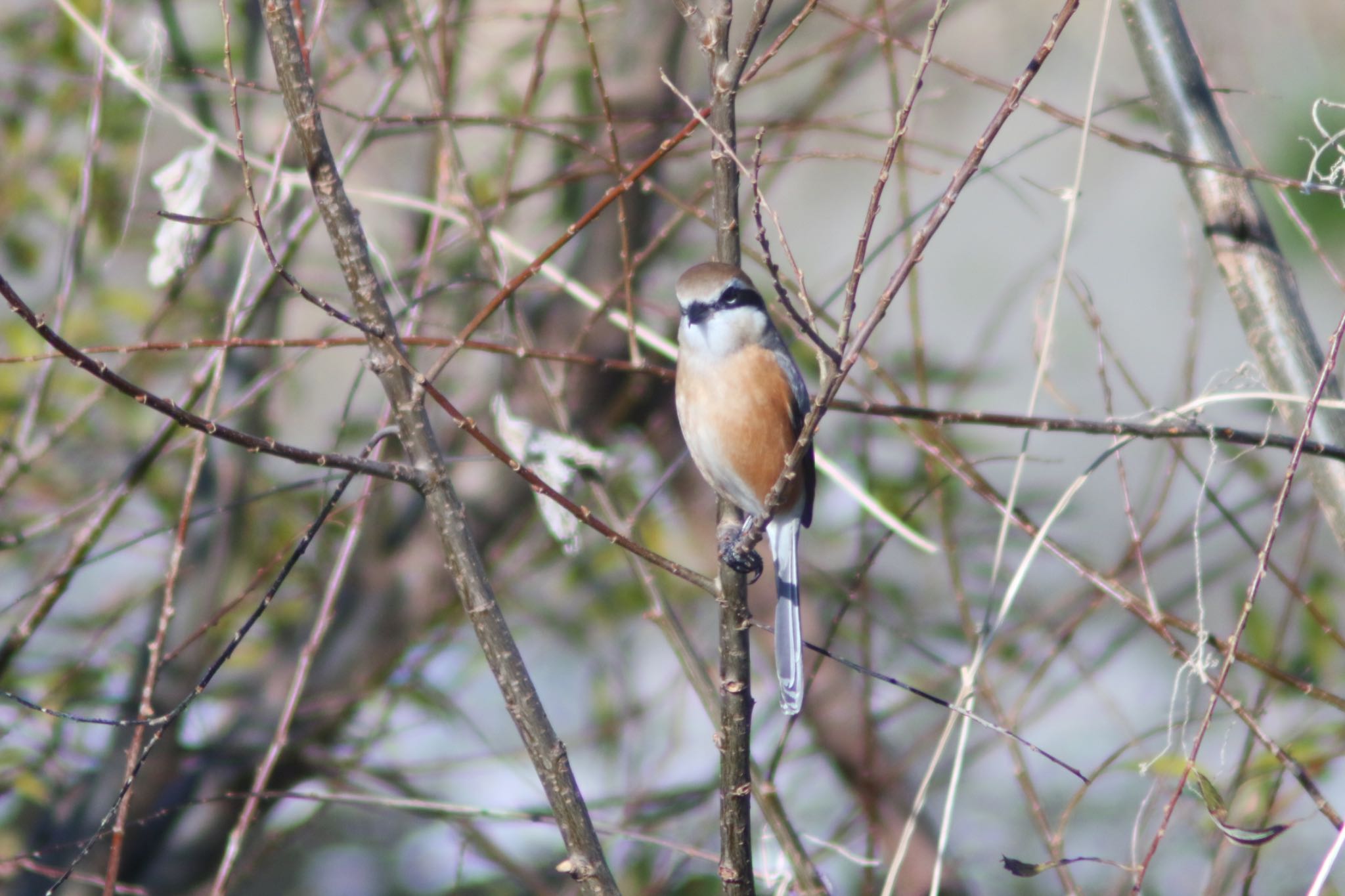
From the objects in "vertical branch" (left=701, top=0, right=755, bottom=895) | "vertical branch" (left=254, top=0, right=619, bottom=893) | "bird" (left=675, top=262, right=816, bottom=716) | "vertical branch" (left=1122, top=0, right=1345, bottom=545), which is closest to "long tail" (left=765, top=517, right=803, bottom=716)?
"bird" (left=675, top=262, right=816, bottom=716)

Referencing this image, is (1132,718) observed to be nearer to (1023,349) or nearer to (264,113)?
(1023,349)

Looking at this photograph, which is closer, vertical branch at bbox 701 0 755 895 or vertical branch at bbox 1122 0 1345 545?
vertical branch at bbox 701 0 755 895

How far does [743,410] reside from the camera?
7.07 ft

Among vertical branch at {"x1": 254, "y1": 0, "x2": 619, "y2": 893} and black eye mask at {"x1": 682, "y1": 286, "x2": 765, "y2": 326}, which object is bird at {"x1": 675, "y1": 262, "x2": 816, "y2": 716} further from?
vertical branch at {"x1": 254, "y1": 0, "x2": 619, "y2": 893}

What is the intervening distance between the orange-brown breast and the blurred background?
0.14 m

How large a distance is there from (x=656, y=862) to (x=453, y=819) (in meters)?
0.96

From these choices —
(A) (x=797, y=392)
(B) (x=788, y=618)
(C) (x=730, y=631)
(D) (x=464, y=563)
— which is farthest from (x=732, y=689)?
(A) (x=797, y=392)

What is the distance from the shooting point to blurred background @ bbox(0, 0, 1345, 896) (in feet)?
8.00

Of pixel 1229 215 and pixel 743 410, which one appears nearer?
pixel 1229 215

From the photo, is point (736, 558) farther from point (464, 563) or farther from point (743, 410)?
point (743, 410)

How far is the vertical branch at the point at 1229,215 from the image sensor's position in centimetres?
180

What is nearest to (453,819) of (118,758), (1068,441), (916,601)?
(118,758)

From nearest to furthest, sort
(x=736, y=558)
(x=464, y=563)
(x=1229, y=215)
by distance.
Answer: (x=464, y=563), (x=736, y=558), (x=1229, y=215)

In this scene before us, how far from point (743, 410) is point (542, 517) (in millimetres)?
1184
